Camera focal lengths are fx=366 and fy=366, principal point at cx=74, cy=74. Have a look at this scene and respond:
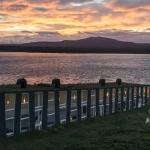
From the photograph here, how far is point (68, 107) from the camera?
727 inches

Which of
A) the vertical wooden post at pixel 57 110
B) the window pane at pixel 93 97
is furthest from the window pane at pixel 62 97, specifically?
the window pane at pixel 93 97

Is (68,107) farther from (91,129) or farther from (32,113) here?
(32,113)

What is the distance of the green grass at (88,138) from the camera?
44.9 feet

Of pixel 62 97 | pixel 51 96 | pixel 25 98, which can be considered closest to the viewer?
pixel 25 98

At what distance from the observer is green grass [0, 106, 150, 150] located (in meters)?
13.7

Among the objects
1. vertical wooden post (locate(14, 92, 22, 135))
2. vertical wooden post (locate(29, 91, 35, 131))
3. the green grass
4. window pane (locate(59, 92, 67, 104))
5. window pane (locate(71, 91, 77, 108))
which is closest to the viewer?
the green grass

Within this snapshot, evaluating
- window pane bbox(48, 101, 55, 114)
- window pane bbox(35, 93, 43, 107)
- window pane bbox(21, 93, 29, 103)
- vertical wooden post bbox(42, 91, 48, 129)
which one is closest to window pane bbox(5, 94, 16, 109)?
window pane bbox(21, 93, 29, 103)

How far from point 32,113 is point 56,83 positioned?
6.83 m

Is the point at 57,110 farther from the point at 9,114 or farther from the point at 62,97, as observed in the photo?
the point at 9,114

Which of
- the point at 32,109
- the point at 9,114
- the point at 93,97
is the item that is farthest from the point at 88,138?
the point at 93,97

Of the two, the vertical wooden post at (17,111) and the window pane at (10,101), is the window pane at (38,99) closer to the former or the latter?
the vertical wooden post at (17,111)

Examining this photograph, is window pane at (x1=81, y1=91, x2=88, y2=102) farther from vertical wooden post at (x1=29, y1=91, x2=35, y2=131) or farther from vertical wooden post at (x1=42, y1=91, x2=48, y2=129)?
vertical wooden post at (x1=29, y1=91, x2=35, y2=131)

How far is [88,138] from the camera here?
15406mm

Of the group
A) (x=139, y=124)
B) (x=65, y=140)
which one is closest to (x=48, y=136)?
(x=65, y=140)
